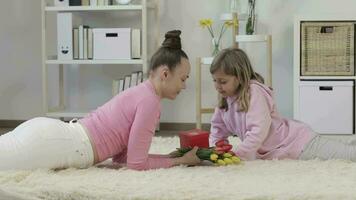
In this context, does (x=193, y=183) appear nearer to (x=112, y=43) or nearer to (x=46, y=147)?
(x=46, y=147)

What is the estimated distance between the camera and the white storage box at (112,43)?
3451mm

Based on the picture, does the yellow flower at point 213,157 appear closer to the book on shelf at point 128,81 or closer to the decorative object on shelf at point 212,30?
the decorative object on shelf at point 212,30

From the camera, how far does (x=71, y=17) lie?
3.50 m

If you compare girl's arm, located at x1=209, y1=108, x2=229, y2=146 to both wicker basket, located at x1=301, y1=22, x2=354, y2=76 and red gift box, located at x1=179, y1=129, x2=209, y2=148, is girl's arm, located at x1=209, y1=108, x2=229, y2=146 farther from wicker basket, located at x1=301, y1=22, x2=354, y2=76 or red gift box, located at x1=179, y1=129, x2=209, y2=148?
wicker basket, located at x1=301, y1=22, x2=354, y2=76

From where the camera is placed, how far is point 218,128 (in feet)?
6.98

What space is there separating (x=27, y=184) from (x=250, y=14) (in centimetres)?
223

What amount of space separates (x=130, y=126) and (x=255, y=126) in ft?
1.43

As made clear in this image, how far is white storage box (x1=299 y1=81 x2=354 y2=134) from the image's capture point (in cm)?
324

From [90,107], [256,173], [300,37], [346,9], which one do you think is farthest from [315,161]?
[90,107]

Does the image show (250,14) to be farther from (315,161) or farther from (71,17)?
(315,161)

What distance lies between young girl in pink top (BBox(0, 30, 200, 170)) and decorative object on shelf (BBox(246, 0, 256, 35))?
5.16 ft

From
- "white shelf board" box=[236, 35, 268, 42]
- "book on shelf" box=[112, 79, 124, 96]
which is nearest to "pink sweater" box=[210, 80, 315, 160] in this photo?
"white shelf board" box=[236, 35, 268, 42]

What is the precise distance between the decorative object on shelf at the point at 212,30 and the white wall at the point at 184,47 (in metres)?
0.06

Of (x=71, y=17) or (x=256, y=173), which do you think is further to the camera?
(x=71, y=17)
